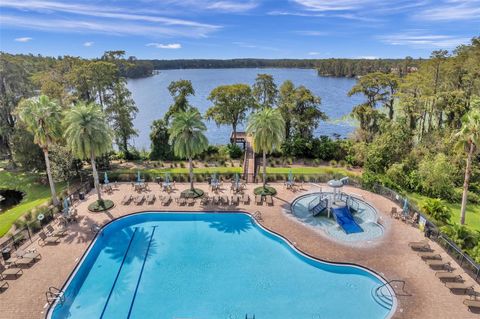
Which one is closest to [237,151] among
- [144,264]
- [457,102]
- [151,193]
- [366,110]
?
[151,193]

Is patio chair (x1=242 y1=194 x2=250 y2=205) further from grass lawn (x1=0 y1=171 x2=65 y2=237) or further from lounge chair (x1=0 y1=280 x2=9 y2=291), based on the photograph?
grass lawn (x1=0 y1=171 x2=65 y2=237)

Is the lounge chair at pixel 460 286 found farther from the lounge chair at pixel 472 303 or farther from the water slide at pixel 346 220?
the water slide at pixel 346 220

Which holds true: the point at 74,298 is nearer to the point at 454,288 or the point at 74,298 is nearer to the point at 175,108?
the point at 454,288

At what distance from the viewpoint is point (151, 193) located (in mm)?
27469

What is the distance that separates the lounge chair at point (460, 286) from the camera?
605 inches

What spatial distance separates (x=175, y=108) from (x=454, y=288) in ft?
105

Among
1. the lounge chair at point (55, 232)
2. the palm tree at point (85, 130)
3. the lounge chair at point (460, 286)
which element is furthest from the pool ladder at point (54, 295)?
the lounge chair at point (460, 286)

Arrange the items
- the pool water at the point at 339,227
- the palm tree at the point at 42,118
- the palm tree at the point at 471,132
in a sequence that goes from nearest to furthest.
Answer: the palm tree at the point at 471,132, the pool water at the point at 339,227, the palm tree at the point at 42,118

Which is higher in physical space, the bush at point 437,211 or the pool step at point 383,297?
the bush at point 437,211

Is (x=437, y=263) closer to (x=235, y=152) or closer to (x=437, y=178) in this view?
(x=437, y=178)

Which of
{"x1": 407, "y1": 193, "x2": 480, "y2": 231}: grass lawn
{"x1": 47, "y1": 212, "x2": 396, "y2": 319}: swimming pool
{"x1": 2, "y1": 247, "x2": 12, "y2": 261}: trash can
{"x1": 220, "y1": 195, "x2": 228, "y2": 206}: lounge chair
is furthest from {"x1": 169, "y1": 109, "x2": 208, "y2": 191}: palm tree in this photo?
{"x1": 407, "y1": 193, "x2": 480, "y2": 231}: grass lawn

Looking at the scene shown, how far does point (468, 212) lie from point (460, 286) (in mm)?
12976

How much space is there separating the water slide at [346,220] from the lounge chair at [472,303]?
735 centimetres

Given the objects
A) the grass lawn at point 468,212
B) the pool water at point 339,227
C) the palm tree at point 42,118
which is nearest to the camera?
the pool water at point 339,227
